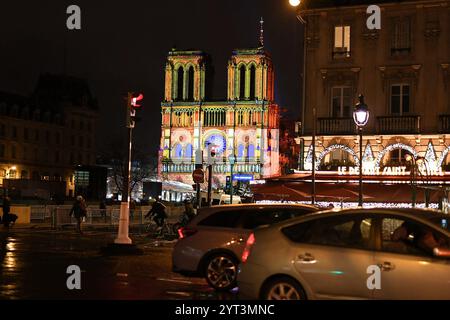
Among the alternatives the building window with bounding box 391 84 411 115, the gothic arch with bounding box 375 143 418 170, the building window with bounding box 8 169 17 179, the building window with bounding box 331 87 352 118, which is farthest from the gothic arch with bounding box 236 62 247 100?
the gothic arch with bounding box 375 143 418 170

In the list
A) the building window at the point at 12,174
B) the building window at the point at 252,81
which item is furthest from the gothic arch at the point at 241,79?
the building window at the point at 12,174

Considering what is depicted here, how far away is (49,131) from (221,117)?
28555mm

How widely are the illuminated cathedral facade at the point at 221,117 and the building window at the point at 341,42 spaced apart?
8860 cm

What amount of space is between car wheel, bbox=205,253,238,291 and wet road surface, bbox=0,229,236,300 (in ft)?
0.76

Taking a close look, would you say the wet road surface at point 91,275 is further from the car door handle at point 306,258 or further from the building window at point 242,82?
the building window at point 242,82

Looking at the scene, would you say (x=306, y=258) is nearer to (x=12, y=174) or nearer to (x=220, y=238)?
(x=220, y=238)

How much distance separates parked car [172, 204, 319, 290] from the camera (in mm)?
14617

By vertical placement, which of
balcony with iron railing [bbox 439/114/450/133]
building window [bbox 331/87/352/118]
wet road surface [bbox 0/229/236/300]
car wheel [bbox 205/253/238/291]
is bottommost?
wet road surface [bbox 0/229/236/300]

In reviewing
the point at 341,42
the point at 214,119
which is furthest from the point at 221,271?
the point at 214,119

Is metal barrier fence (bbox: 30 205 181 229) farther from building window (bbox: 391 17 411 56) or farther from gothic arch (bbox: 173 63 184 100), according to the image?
gothic arch (bbox: 173 63 184 100)

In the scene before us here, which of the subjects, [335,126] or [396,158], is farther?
[335,126]

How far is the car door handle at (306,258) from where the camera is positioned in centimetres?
1038

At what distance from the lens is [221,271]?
1463cm

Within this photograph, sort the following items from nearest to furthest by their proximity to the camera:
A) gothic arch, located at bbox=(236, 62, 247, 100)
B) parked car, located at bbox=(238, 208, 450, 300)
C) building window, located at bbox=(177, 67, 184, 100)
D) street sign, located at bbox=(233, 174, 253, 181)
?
parked car, located at bbox=(238, 208, 450, 300) < street sign, located at bbox=(233, 174, 253, 181) < gothic arch, located at bbox=(236, 62, 247, 100) < building window, located at bbox=(177, 67, 184, 100)
